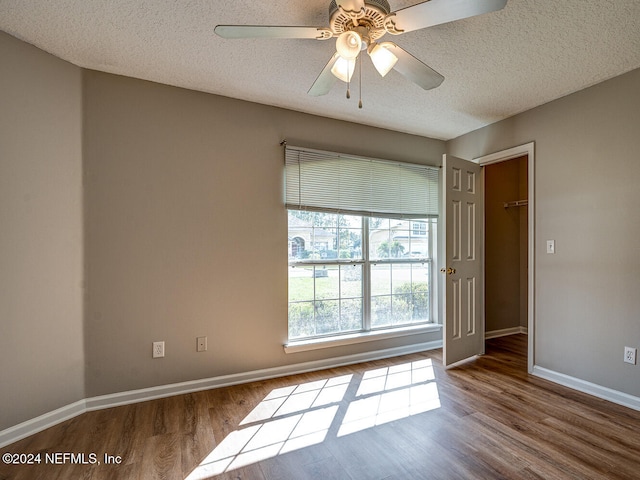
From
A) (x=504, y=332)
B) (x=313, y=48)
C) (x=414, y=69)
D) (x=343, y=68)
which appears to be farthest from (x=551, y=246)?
(x=313, y=48)

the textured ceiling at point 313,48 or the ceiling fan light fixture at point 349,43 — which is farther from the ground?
the textured ceiling at point 313,48

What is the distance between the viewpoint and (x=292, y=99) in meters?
2.75

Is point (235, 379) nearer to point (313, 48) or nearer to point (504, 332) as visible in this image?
point (313, 48)

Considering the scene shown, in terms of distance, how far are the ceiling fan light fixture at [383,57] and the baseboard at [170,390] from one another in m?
2.47

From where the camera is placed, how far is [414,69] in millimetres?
1672

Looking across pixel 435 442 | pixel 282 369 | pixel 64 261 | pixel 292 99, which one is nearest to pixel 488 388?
pixel 435 442

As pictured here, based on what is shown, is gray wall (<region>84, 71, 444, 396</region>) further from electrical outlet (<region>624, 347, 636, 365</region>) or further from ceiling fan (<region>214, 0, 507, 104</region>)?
electrical outlet (<region>624, 347, 636, 365</region>)

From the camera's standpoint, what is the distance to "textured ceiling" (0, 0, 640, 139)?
1706mm

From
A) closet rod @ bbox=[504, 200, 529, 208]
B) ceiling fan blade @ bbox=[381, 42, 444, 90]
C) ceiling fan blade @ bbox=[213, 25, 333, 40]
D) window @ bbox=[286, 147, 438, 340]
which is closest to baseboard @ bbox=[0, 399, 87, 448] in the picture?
window @ bbox=[286, 147, 438, 340]

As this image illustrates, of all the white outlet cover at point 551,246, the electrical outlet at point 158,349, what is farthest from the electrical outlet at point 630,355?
the electrical outlet at point 158,349

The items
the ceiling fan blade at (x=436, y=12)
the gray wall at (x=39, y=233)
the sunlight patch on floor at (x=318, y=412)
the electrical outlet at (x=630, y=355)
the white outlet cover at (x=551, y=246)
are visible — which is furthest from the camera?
the white outlet cover at (x=551, y=246)

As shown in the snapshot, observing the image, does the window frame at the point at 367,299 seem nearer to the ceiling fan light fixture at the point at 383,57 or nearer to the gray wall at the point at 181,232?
the gray wall at the point at 181,232

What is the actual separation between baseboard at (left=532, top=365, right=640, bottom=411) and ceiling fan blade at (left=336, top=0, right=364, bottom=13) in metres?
3.09

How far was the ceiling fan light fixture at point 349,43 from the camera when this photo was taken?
4.85 feet
